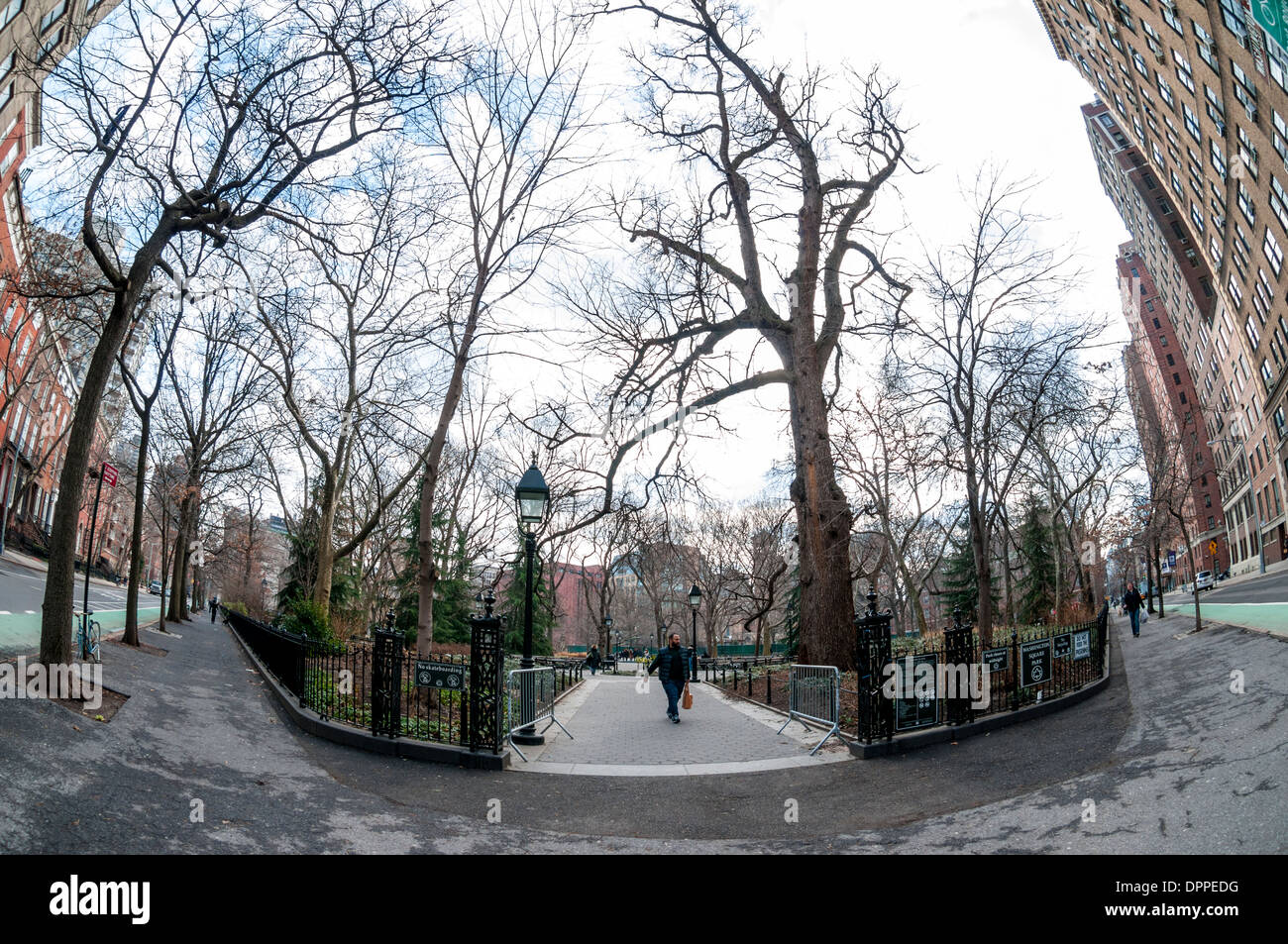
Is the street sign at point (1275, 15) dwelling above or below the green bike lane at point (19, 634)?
above

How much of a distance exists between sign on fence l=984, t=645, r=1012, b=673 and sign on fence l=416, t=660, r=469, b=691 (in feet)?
25.1

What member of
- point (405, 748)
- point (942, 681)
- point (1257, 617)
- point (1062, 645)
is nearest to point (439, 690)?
point (405, 748)

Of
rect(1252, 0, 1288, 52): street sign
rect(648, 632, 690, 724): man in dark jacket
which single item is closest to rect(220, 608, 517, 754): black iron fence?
rect(648, 632, 690, 724): man in dark jacket

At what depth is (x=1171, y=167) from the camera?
44.8 m

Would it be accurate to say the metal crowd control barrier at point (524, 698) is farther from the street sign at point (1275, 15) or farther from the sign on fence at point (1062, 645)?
the street sign at point (1275, 15)

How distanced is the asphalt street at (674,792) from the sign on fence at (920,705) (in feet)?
1.73

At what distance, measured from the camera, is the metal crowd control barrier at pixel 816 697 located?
33.8 feet

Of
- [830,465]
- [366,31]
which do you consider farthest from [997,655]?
[366,31]

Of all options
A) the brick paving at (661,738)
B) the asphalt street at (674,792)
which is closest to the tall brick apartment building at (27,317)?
the asphalt street at (674,792)

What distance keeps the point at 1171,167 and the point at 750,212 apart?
4552cm

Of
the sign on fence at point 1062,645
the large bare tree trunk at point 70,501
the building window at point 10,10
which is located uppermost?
the building window at point 10,10

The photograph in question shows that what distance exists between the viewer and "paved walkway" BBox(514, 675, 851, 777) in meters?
8.98

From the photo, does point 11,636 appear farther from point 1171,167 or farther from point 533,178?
point 1171,167

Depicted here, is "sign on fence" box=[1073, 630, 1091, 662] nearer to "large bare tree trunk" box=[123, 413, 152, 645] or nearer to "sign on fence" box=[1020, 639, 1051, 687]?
"sign on fence" box=[1020, 639, 1051, 687]
